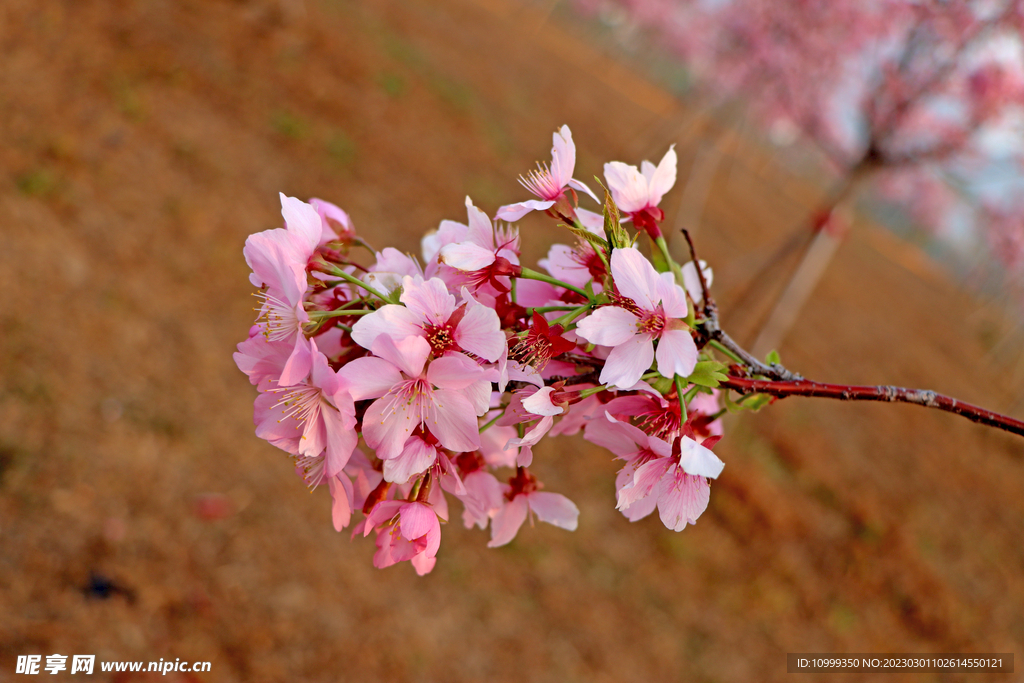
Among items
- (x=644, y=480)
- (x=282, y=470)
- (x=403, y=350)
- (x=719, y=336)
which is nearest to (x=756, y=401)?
(x=719, y=336)

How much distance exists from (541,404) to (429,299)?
20cm

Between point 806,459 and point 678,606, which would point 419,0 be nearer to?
point 806,459

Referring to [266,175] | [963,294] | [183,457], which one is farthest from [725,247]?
[963,294]

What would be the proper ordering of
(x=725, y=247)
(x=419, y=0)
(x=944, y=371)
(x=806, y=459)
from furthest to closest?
(x=419, y=0) → (x=944, y=371) → (x=725, y=247) → (x=806, y=459)

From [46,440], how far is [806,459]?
19.3ft

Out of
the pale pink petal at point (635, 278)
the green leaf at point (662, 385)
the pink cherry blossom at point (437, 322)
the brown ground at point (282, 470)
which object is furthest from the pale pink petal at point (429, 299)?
the brown ground at point (282, 470)

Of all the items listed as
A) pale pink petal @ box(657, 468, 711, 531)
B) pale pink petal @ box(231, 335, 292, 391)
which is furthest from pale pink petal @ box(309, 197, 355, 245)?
pale pink petal @ box(657, 468, 711, 531)

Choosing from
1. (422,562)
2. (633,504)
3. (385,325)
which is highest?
(385,325)

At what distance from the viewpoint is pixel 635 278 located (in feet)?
2.48

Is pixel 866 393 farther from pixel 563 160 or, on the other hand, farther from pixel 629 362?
pixel 563 160

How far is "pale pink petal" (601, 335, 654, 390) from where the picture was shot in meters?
0.75

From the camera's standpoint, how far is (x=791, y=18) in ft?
16.8

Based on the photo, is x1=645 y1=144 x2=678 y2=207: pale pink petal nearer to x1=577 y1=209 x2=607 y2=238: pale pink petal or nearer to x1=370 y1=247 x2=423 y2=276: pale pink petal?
x1=577 y1=209 x2=607 y2=238: pale pink petal

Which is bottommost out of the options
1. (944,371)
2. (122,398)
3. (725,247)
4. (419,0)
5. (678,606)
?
(678,606)
